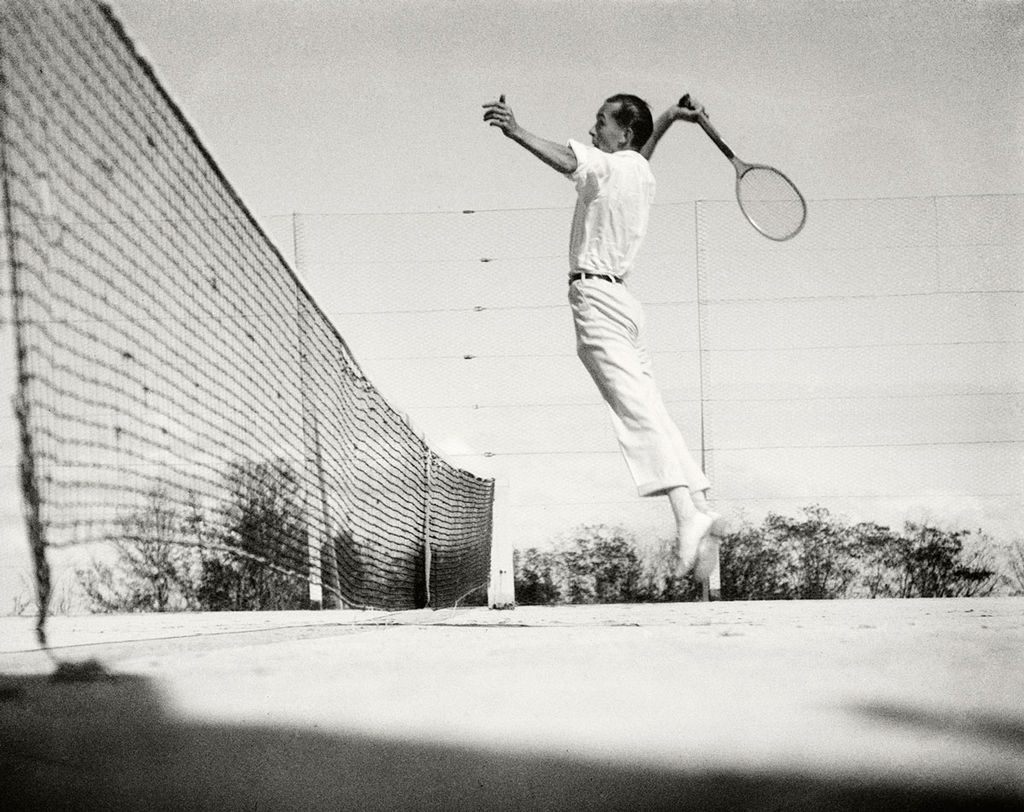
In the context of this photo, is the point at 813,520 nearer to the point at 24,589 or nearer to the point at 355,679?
the point at 24,589

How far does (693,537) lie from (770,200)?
5.02ft

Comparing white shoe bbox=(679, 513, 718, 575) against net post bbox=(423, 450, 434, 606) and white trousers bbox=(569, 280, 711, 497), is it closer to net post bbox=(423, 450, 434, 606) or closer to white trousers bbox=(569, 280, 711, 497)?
white trousers bbox=(569, 280, 711, 497)

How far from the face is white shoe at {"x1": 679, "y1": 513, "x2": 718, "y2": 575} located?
1.29m

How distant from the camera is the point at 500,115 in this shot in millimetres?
3098

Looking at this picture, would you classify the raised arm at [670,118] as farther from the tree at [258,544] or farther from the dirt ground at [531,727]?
the tree at [258,544]

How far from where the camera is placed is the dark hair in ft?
11.8

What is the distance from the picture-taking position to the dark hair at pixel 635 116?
142 inches

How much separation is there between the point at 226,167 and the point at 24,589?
10.3 feet

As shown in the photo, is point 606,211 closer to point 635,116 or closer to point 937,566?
point 635,116

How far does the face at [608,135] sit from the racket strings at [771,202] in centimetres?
50

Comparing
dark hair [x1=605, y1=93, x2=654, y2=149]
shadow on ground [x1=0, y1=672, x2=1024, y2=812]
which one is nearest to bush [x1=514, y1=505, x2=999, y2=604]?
dark hair [x1=605, y1=93, x2=654, y2=149]

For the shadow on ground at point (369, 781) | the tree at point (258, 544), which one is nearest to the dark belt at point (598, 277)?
the tree at point (258, 544)

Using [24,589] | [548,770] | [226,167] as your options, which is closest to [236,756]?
[548,770]

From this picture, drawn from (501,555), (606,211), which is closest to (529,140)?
(606,211)
